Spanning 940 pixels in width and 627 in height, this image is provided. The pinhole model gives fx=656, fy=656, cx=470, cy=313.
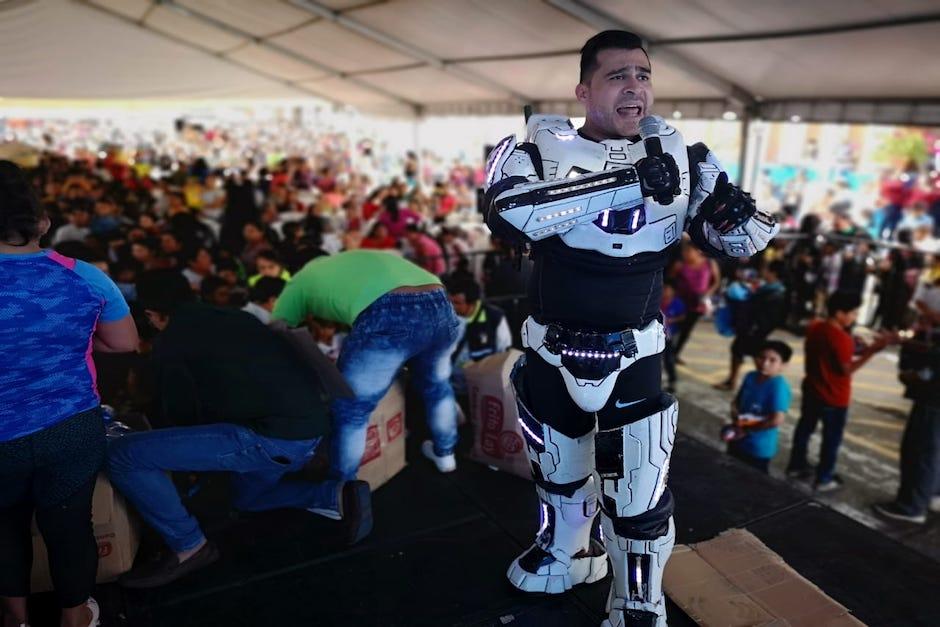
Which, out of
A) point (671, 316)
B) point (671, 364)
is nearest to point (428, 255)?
point (671, 316)

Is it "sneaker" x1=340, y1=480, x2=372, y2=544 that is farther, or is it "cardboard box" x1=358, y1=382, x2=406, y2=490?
"cardboard box" x1=358, y1=382, x2=406, y2=490

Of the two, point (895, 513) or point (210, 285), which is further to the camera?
point (895, 513)

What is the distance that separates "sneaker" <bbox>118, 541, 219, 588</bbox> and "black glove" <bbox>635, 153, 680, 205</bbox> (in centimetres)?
213

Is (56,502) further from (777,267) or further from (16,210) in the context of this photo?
(777,267)

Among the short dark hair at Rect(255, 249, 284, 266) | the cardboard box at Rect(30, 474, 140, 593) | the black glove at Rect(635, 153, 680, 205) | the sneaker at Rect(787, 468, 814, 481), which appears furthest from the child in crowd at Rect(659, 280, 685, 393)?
the cardboard box at Rect(30, 474, 140, 593)

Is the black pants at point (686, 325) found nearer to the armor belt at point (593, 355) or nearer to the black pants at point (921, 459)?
the black pants at point (921, 459)

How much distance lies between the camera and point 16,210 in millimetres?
1787

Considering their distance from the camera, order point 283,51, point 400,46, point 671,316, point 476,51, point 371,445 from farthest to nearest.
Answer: point 283,51 < point 400,46 < point 476,51 < point 671,316 < point 371,445

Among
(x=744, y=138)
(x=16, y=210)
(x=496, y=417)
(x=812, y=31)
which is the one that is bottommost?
(x=496, y=417)

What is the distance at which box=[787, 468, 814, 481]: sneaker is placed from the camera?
4.78 m

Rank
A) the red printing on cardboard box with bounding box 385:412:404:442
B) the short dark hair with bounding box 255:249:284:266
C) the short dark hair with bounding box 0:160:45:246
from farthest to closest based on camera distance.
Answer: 1. the short dark hair with bounding box 255:249:284:266
2. the red printing on cardboard box with bounding box 385:412:404:442
3. the short dark hair with bounding box 0:160:45:246

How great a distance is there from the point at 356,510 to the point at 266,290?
5.70ft

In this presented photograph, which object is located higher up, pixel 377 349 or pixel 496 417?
pixel 377 349

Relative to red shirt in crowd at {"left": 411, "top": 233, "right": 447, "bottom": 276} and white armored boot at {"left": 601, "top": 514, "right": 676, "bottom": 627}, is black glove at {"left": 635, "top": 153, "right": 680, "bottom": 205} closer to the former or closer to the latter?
white armored boot at {"left": 601, "top": 514, "right": 676, "bottom": 627}
